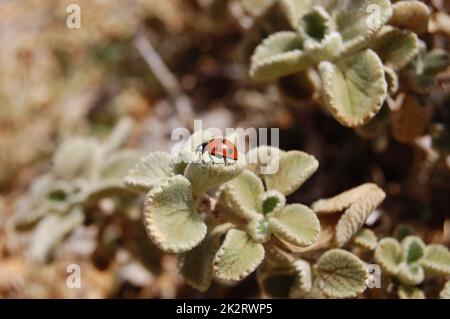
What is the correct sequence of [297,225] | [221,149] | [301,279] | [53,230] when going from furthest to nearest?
[53,230]
[301,279]
[297,225]
[221,149]

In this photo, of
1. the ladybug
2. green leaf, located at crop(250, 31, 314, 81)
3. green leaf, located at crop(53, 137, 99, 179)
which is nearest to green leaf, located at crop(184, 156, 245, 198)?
the ladybug

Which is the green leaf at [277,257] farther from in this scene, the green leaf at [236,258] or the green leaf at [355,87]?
the green leaf at [355,87]

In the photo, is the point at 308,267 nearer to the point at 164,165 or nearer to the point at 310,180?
the point at 164,165

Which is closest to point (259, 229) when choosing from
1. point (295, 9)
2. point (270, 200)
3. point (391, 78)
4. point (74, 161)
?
point (270, 200)

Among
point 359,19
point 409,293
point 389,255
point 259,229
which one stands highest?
point 359,19

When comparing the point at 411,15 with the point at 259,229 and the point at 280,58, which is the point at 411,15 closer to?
the point at 280,58

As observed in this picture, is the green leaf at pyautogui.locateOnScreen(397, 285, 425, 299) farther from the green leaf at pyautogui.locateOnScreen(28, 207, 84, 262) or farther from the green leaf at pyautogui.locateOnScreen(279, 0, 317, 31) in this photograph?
the green leaf at pyautogui.locateOnScreen(28, 207, 84, 262)
